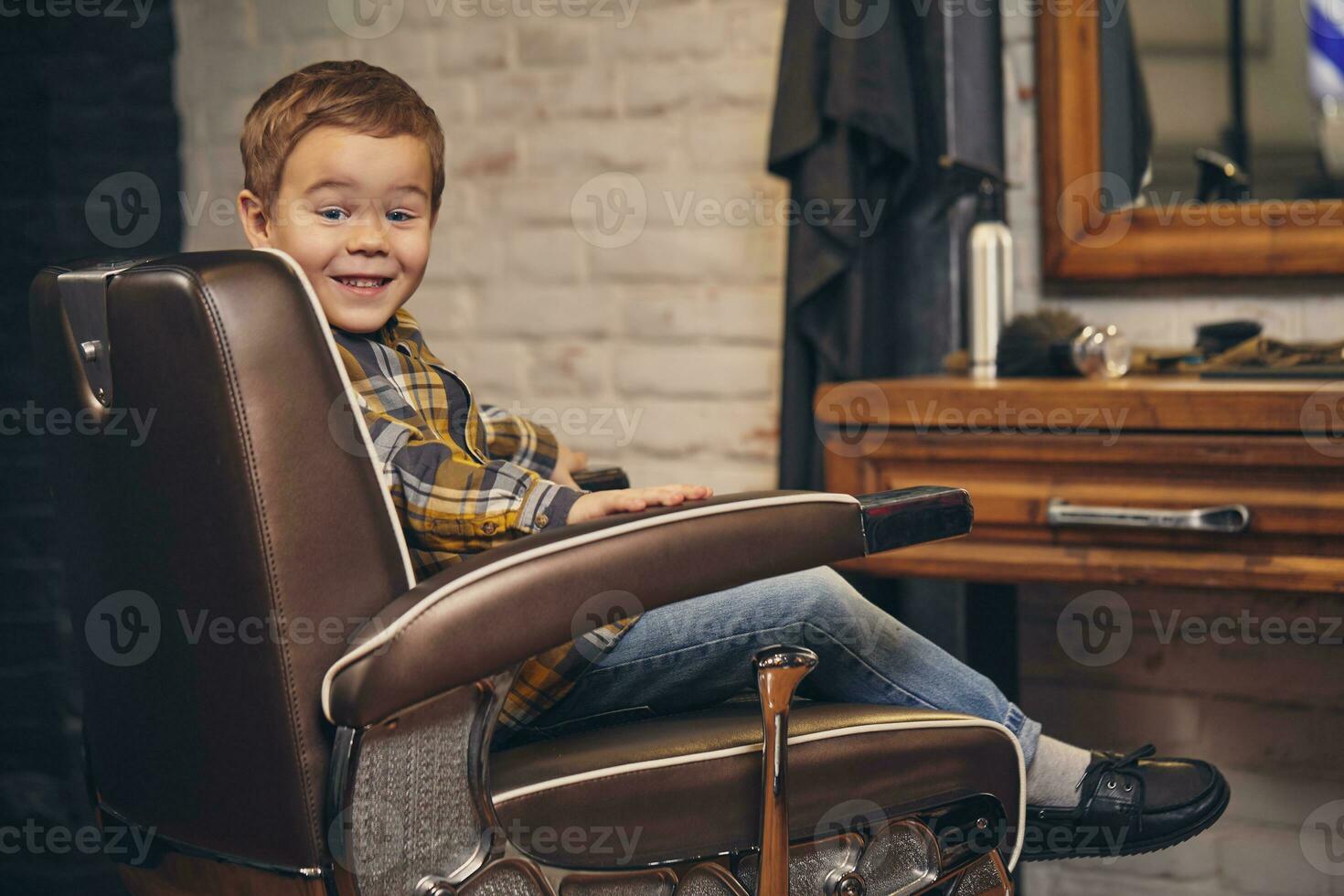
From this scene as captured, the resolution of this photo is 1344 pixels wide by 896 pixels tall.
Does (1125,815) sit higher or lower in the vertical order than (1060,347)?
lower

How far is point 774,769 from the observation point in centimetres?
92

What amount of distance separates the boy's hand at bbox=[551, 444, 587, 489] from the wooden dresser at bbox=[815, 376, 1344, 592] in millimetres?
280

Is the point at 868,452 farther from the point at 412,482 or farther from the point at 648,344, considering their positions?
the point at 648,344

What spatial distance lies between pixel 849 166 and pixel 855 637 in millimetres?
857

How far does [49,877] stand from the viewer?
212cm

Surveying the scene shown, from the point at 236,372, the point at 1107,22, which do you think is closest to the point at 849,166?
the point at 1107,22

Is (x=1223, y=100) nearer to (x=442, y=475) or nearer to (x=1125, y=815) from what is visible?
(x=1125, y=815)

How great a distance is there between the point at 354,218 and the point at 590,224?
3.59 ft

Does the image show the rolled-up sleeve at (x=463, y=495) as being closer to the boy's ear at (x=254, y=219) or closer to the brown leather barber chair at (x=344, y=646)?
the brown leather barber chair at (x=344, y=646)

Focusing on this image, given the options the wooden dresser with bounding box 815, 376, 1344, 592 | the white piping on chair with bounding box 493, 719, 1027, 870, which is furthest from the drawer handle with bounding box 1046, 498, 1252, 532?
the white piping on chair with bounding box 493, 719, 1027, 870

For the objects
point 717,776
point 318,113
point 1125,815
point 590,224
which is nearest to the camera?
point 717,776

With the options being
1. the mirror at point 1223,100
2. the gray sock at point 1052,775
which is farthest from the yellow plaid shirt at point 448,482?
the mirror at point 1223,100

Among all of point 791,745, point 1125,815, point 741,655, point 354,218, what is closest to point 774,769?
point 791,745

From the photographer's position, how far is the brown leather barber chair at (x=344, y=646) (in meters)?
0.83
